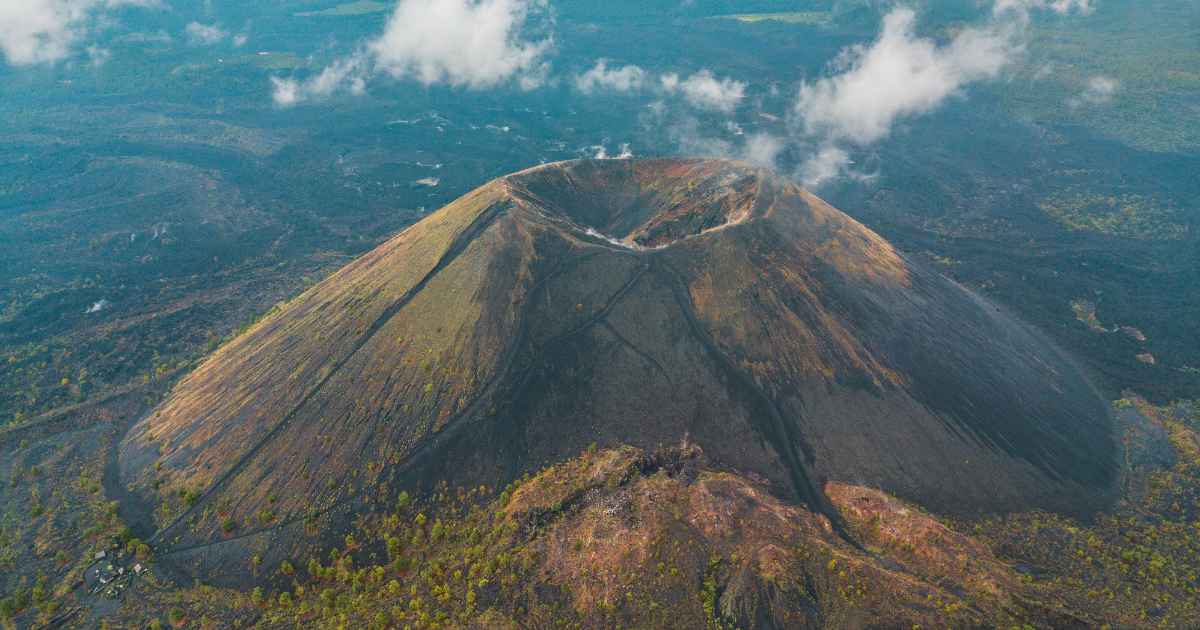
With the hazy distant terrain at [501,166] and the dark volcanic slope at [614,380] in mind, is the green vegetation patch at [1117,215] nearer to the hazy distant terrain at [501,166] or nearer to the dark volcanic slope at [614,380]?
the hazy distant terrain at [501,166]

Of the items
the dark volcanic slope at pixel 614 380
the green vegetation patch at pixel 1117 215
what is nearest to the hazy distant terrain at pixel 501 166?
the green vegetation patch at pixel 1117 215

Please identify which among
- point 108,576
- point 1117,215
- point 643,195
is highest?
point 643,195

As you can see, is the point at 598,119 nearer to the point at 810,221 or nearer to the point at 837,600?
the point at 810,221

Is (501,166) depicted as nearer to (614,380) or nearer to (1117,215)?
(614,380)

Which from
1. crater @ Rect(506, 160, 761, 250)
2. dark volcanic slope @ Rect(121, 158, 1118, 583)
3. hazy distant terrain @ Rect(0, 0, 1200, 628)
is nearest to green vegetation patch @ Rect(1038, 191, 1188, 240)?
hazy distant terrain @ Rect(0, 0, 1200, 628)

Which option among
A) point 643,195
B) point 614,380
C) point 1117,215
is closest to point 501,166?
point 643,195

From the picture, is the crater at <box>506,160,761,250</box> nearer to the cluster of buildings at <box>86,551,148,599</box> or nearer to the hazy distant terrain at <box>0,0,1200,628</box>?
the hazy distant terrain at <box>0,0,1200,628</box>
